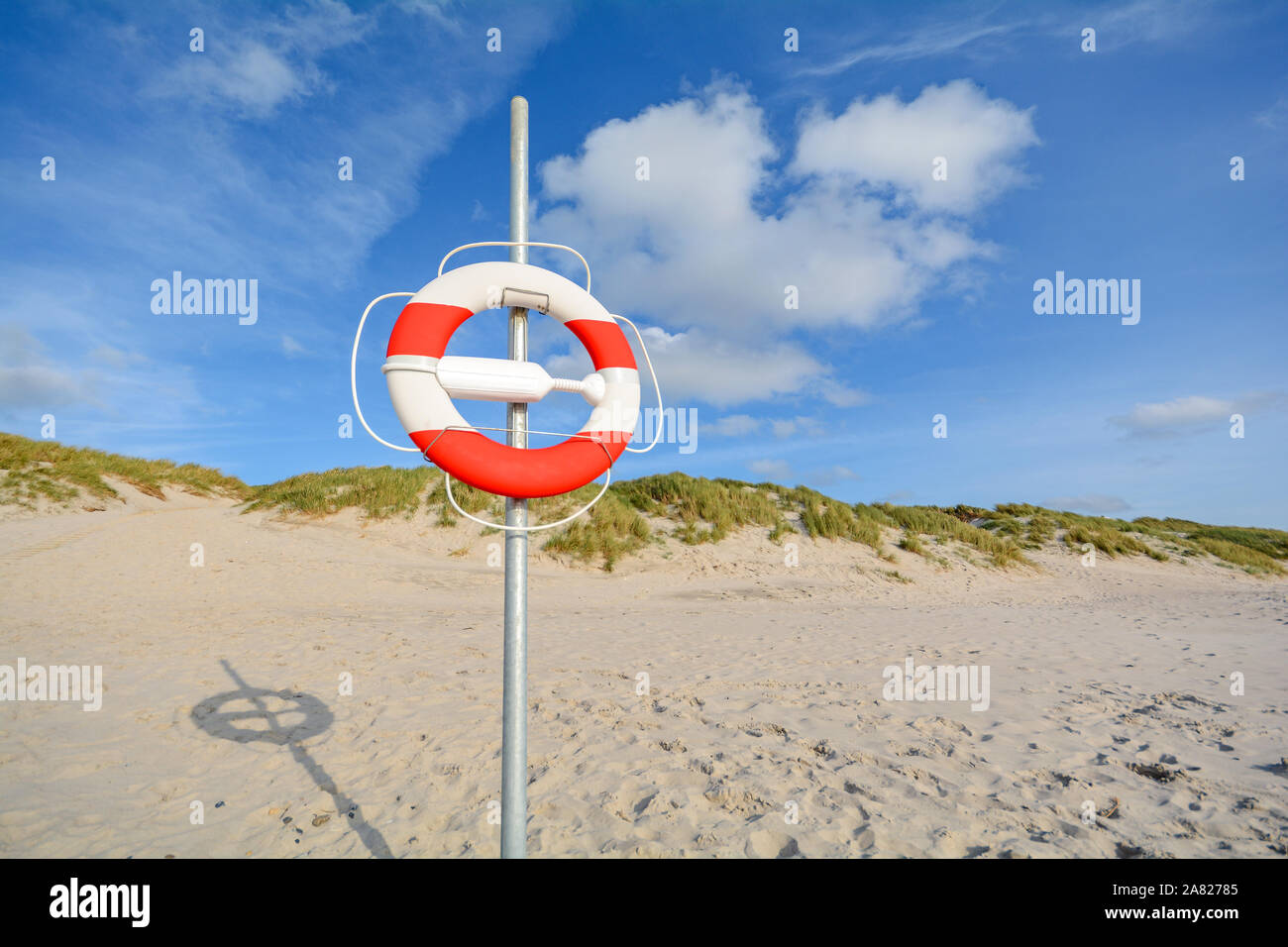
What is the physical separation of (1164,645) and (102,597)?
12.9m

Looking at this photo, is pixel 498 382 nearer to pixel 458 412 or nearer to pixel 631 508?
pixel 458 412

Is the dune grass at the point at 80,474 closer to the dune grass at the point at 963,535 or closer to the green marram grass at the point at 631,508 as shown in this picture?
the green marram grass at the point at 631,508

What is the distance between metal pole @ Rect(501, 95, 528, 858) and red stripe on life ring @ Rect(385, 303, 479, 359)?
8.0 inches

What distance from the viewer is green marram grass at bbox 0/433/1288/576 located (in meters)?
12.9

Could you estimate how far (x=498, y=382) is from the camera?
1.97 m

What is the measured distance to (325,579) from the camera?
32.6 ft

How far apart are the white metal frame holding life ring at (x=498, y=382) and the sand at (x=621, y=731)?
5.46 ft

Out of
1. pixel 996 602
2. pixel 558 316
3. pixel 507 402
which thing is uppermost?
pixel 558 316

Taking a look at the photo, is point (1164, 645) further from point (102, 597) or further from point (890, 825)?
point (102, 597)

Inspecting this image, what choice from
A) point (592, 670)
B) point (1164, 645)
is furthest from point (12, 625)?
point (1164, 645)

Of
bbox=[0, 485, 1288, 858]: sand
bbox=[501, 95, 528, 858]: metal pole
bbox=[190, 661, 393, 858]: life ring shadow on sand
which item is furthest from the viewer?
bbox=[190, 661, 393, 858]: life ring shadow on sand

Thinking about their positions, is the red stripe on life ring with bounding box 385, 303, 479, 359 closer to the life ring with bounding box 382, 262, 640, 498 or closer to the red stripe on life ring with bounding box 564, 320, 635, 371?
the life ring with bounding box 382, 262, 640, 498

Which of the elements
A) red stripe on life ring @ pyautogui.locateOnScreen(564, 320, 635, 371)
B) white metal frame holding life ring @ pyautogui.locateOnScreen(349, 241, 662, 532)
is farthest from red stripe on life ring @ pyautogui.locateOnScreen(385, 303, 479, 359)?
red stripe on life ring @ pyautogui.locateOnScreen(564, 320, 635, 371)

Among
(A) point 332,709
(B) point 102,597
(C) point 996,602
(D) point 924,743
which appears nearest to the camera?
(D) point 924,743
